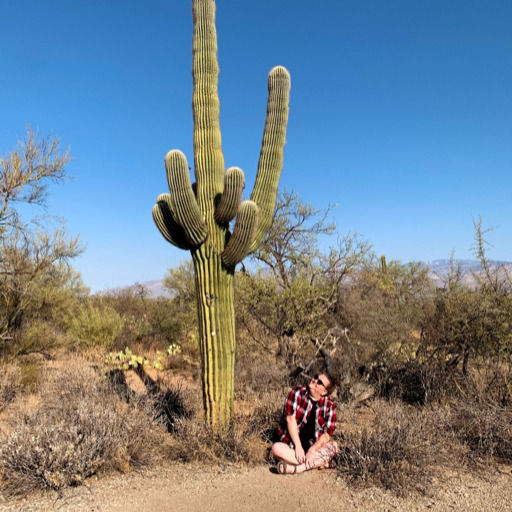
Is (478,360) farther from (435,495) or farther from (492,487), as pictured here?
(435,495)

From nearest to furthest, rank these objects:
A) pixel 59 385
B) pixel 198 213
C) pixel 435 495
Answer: pixel 435 495 < pixel 198 213 < pixel 59 385

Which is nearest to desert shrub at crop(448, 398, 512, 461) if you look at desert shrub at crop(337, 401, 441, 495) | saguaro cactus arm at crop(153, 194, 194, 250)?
desert shrub at crop(337, 401, 441, 495)

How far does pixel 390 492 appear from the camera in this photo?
3.69m

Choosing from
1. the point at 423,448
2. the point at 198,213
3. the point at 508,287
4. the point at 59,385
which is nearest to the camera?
the point at 423,448

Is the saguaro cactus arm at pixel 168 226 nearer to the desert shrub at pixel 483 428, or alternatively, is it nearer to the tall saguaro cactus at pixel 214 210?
the tall saguaro cactus at pixel 214 210

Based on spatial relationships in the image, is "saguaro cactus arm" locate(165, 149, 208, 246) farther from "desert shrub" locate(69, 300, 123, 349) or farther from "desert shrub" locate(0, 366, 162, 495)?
"desert shrub" locate(69, 300, 123, 349)

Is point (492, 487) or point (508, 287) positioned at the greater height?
point (508, 287)

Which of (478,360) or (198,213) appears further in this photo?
(478,360)

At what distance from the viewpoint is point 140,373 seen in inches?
340

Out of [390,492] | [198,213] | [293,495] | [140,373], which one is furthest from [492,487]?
[140,373]

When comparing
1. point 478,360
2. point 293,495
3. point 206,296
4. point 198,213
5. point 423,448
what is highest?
point 198,213

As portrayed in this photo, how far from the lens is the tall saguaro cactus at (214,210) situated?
475cm

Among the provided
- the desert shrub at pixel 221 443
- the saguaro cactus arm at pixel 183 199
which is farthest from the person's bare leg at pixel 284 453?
the saguaro cactus arm at pixel 183 199

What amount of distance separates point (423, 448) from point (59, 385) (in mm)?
5503
